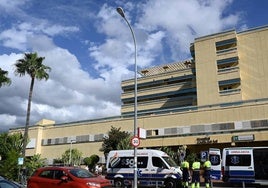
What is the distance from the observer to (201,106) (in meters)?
50.8

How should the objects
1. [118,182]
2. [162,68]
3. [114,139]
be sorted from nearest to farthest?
[118,182] → [114,139] → [162,68]

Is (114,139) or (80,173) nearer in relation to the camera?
(80,173)

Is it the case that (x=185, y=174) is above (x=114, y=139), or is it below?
below

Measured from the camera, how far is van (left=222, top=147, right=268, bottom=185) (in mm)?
23562

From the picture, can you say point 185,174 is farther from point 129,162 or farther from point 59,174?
point 59,174

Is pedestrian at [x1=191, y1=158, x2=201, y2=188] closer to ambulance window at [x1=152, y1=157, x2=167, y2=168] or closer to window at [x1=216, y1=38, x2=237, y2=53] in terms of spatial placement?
ambulance window at [x1=152, y1=157, x2=167, y2=168]

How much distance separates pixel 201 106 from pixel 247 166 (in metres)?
27.2

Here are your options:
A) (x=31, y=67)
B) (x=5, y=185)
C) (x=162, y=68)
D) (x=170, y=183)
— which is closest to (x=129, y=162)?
(x=170, y=183)

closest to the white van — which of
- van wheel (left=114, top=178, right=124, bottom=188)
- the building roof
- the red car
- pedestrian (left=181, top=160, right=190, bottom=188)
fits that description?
van wheel (left=114, top=178, right=124, bottom=188)

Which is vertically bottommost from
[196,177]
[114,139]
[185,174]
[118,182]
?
[118,182]

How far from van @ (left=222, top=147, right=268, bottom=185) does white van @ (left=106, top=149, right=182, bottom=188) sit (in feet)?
16.3

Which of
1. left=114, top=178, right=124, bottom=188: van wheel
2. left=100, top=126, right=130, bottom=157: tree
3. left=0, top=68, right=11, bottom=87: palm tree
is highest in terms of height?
left=0, top=68, right=11, bottom=87: palm tree

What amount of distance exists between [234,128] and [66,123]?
34.6 meters

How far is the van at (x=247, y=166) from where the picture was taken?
23562mm
